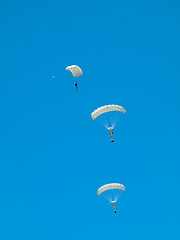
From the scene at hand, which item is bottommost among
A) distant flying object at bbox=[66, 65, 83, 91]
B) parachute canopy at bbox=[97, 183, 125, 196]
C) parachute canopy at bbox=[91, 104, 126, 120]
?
parachute canopy at bbox=[97, 183, 125, 196]

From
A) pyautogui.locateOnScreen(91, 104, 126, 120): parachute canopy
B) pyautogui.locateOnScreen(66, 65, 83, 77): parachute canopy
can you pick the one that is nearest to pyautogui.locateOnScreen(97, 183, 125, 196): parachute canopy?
pyautogui.locateOnScreen(91, 104, 126, 120): parachute canopy

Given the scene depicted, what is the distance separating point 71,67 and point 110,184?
16.3 m

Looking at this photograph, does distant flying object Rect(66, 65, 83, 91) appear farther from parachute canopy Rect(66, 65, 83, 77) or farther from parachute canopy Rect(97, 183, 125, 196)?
parachute canopy Rect(97, 183, 125, 196)

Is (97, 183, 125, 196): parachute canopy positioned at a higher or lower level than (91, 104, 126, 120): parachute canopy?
lower

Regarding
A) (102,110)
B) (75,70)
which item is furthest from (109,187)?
(75,70)

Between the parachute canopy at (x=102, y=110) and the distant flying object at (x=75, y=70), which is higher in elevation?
the distant flying object at (x=75, y=70)

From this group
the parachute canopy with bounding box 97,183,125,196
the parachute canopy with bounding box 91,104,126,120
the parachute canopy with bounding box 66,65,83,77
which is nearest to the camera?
the parachute canopy with bounding box 91,104,126,120

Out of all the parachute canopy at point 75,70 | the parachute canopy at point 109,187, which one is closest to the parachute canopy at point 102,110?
the parachute canopy at point 75,70

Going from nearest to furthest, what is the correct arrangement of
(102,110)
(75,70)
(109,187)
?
(102,110) < (75,70) < (109,187)

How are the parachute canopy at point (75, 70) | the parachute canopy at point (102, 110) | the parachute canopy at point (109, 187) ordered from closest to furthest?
1. the parachute canopy at point (102, 110)
2. the parachute canopy at point (75, 70)
3. the parachute canopy at point (109, 187)

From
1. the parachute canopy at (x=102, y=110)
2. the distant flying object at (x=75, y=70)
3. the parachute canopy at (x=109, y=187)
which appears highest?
the distant flying object at (x=75, y=70)

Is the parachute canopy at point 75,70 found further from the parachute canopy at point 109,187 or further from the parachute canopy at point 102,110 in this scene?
the parachute canopy at point 109,187

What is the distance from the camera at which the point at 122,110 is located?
56.8m

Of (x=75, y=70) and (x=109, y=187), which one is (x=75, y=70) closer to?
(x=75, y=70)
